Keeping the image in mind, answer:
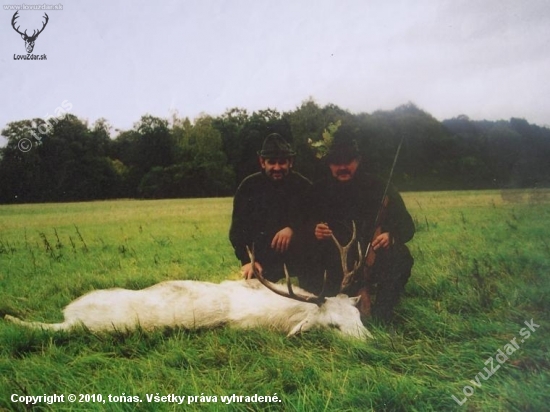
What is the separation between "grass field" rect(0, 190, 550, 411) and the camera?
8.00 feet

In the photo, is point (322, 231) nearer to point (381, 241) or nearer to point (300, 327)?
point (381, 241)

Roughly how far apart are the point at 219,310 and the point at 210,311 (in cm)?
6

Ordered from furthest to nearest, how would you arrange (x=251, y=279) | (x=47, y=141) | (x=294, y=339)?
1. (x=47, y=141)
2. (x=251, y=279)
3. (x=294, y=339)

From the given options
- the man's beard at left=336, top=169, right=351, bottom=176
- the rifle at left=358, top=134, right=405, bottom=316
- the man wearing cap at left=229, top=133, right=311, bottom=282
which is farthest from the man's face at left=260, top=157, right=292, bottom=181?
the rifle at left=358, top=134, right=405, bottom=316

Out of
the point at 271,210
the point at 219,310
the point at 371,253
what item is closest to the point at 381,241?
the point at 371,253

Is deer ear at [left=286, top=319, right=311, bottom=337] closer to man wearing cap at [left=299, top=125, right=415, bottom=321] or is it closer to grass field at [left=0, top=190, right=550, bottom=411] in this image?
grass field at [left=0, top=190, right=550, bottom=411]

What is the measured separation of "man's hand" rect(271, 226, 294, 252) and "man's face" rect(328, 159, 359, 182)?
535 mm

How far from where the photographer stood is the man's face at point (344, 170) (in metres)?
3.16

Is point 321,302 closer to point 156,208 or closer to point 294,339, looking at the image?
point 294,339

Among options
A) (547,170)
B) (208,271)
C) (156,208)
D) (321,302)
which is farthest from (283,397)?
(547,170)

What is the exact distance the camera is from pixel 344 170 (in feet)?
10.4

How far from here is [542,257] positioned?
3.17 metres

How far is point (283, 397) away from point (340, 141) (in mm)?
1781

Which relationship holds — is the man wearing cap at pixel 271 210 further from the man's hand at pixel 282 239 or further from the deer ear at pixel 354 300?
the deer ear at pixel 354 300
